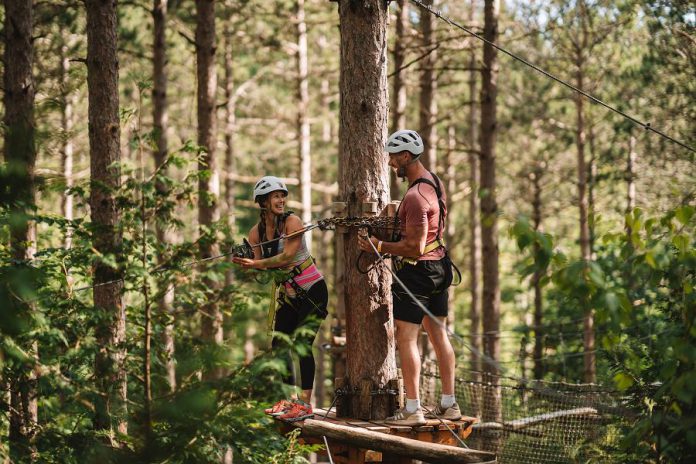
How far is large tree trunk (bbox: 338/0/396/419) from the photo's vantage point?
631 centimetres

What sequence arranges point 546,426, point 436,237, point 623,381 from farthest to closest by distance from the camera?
point 546,426 < point 436,237 < point 623,381

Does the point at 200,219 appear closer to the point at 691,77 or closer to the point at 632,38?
the point at 691,77

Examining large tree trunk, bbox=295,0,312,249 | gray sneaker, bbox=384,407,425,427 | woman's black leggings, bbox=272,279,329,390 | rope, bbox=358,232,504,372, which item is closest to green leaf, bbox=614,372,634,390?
rope, bbox=358,232,504,372

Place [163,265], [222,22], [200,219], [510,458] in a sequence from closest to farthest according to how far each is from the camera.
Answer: [163,265] → [510,458] → [200,219] → [222,22]

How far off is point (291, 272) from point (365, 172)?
914 mm

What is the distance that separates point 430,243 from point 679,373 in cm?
230

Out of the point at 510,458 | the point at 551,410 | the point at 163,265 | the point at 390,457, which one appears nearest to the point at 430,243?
the point at 390,457

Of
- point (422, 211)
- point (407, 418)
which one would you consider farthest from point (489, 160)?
point (407, 418)

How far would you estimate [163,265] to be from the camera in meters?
5.27

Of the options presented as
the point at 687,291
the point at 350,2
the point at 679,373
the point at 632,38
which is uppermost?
the point at 632,38

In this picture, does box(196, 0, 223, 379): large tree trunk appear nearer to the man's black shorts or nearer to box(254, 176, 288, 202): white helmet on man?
box(254, 176, 288, 202): white helmet on man

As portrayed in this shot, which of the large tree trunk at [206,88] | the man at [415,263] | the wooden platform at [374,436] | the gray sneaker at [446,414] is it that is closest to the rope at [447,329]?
the man at [415,263]

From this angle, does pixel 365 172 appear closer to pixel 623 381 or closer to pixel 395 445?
pixel 395 445

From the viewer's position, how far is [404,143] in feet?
20.1
